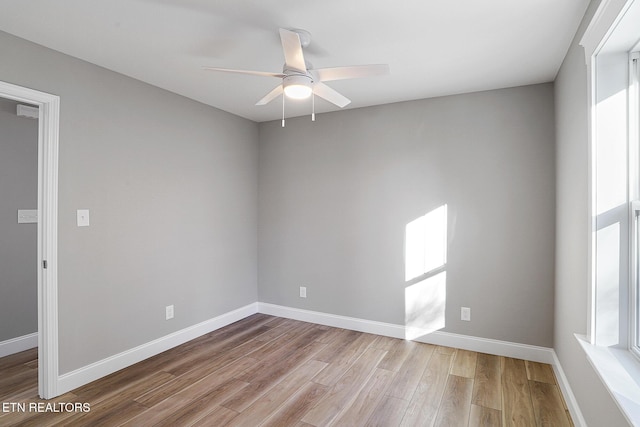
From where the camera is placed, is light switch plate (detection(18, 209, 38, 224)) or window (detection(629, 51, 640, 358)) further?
light switch plate (detection(18, 209, 38, 224))

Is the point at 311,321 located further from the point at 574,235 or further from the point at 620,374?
the point at 620,374

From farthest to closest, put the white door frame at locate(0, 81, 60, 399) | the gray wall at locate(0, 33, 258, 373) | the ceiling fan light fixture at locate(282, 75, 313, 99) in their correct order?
the gray wall at locate(0, 33, 258, 373)
the white door frame at locate(0, 81, 60, 399)
the ceiling fan light fixture at locate(282, 75, 313, 99)

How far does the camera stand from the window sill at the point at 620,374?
4.16 ft

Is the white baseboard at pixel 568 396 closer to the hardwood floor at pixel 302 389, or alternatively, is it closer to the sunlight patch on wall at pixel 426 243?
the hardwood floor at pixel 302 389

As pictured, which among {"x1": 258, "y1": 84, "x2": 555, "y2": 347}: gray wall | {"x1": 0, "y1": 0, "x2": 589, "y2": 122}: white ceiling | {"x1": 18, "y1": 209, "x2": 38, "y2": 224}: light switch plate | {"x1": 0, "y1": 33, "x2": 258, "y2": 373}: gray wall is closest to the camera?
{"x1": 0, "y1": 0, "x2": 589, "y2": 122}: white ceiling

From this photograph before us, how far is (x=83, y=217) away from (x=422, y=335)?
320 centimetres

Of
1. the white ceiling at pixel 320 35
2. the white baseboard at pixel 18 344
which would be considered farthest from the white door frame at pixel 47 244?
the white baseboard at pixel 18 344

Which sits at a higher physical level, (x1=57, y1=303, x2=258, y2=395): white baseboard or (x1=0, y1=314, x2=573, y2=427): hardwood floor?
(x1=57, y1=303, x2=258, y2=395): white baseboard

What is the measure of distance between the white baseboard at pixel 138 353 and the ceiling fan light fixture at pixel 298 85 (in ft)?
8.37

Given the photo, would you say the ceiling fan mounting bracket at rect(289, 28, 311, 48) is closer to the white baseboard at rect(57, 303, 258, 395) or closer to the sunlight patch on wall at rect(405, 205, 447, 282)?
the sunlight patch on wall at rect(405, 205, 447, 282)

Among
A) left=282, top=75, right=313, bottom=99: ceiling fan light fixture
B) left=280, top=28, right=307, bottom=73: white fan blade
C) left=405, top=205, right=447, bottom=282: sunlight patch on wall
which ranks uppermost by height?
left=280, top=28, right=307, bottom=73: white fan blade

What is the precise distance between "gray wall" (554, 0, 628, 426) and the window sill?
8cm

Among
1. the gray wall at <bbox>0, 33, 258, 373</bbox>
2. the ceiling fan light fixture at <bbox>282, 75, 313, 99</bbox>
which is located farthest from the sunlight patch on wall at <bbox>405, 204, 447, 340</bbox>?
the gray wall at <bbox>0, 33, 258, 373</bbox>

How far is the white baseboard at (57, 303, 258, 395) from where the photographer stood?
98.4 inches
